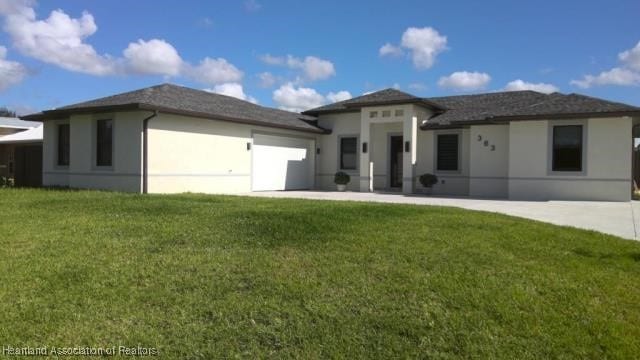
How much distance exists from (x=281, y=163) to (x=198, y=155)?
208 inches

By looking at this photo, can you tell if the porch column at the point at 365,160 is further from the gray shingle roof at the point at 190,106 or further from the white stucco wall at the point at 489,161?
the white stucco wall at the point at 489,161

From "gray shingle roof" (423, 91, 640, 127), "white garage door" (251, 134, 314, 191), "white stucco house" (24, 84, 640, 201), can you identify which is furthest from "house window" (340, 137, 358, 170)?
"gray shingle roof" (423, 91, 640, 127)

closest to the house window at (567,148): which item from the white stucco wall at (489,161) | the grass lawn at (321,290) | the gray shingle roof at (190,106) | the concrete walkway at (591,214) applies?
the concrete walkway at (591,214)

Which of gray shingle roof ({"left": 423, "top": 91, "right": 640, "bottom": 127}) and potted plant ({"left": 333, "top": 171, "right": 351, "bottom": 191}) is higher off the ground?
gray shingle roof ({"left": 423, "top": 91, "right": 640, "bottom": 127})

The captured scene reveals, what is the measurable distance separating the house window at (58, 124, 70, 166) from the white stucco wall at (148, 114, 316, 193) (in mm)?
5384

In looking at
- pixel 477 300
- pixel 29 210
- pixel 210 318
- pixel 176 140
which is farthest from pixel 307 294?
pixel 176 140

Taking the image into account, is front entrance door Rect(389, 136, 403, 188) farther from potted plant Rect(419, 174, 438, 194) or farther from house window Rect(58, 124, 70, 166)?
house window Rect(58, 124, 70, 166)

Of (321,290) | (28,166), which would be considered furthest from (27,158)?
(321,290)

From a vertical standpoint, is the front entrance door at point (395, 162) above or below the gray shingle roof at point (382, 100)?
below

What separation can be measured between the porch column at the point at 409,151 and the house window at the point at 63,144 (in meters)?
13.8

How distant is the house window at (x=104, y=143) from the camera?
59.3 ft

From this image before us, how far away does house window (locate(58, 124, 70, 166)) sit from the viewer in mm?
20297

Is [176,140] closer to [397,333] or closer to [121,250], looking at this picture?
[121,250]

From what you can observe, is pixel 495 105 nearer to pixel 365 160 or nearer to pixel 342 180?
pixel 365 160
